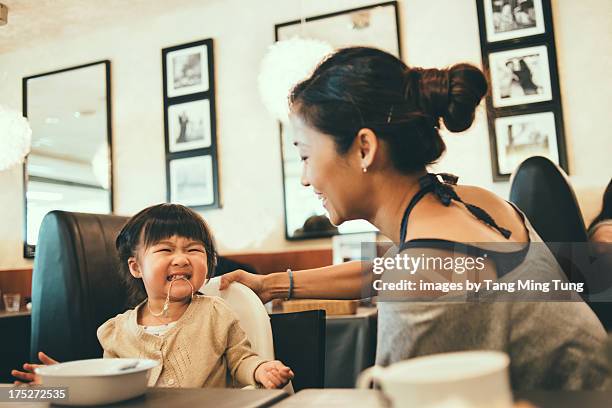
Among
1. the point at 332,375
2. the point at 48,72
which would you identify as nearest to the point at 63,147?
the point at 48,72

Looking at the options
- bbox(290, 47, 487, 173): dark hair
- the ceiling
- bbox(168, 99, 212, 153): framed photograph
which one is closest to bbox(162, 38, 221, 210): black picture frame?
bbox(168, 99, 212, 153): framed photograph

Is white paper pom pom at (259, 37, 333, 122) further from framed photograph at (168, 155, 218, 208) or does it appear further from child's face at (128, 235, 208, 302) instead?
child's face at (128, 235, 208, 302)

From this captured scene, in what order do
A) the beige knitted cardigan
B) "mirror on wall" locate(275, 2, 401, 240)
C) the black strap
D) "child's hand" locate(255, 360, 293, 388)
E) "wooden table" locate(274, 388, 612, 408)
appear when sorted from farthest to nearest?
"mirror on wall" locate(275, 2, 401, 240) < the beige knitted cardigan < "child's hand" locate(255, 360, 293, 388) < the black strap < "wooden table" locate(274, 388, 612, 408)

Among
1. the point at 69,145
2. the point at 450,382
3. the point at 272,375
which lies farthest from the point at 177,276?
the point at 69,145

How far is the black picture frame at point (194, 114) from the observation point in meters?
3.64

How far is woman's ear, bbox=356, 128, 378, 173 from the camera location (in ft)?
3.48

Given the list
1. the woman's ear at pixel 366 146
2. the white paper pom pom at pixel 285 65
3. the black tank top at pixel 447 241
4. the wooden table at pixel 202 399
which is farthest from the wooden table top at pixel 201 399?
the white paper pom pom at pixel 285 65

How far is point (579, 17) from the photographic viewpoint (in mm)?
3008

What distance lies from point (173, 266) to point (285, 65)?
193 centimetres

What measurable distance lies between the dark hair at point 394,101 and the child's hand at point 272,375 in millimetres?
488

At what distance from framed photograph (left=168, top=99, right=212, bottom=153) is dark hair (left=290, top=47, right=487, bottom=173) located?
2.63 m

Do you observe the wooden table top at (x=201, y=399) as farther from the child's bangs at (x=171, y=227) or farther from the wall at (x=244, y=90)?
the wall at (x=244, y=90)

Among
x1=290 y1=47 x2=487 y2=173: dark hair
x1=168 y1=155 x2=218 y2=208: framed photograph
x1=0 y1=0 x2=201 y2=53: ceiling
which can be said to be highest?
x1=0 y1=0 x2=201 y2=53: ceiling

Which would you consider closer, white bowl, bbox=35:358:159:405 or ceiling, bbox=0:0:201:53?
white bowl, bbox=35:358:159:405
